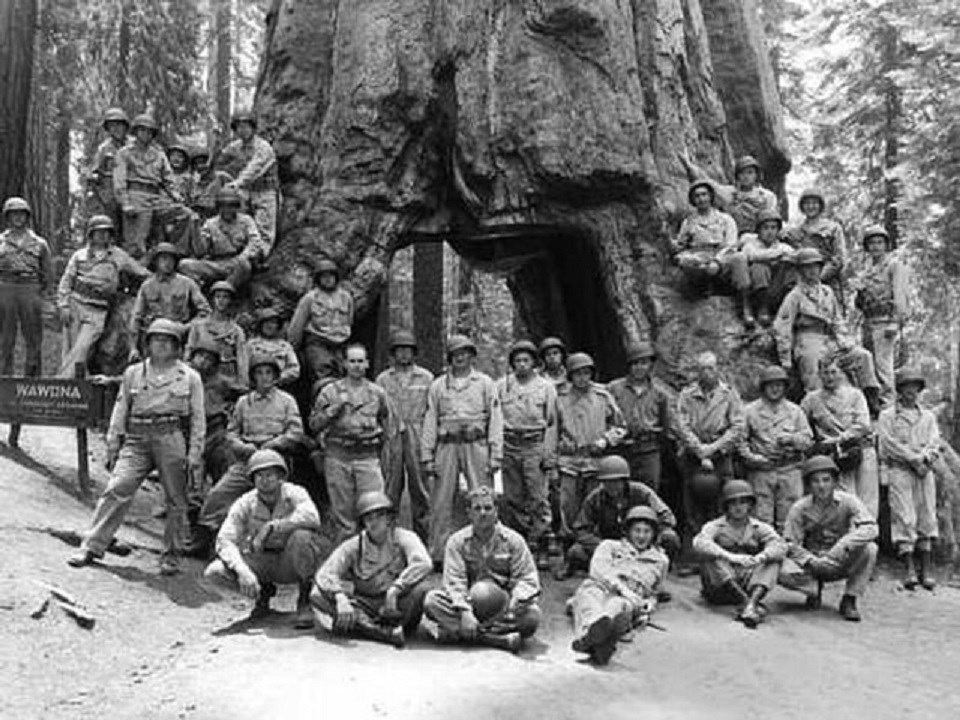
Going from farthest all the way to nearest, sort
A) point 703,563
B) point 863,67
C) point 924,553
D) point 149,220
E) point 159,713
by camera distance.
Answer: point 863,67, point 149,220, point 924,553, point 703,563, point 159,713

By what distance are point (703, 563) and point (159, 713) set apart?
16.6ft

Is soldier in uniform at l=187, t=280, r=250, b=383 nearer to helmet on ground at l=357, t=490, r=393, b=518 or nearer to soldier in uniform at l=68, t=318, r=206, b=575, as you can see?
soldier in uniform at l=68, t=318, r=206, b=575

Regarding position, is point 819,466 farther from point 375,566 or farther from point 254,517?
point 254,517

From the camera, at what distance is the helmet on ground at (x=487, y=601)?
298 inches

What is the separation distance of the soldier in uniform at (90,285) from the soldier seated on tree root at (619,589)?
6064 millimetres

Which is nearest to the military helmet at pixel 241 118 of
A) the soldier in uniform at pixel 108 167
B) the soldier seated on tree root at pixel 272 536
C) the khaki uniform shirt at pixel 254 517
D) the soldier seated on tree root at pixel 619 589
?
the soldier in uniform at pixel 108 167

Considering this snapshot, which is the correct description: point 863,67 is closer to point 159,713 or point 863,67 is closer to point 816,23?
point 816,23

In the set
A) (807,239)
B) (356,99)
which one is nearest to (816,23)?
(807,239)

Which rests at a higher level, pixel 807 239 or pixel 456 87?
pixel 456 87

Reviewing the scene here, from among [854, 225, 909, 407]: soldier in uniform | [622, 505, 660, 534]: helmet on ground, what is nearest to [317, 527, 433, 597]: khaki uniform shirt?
[622, 505, 660, 534]: helmet on ground

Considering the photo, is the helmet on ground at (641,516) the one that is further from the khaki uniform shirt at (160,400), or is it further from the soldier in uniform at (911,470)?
the khaki uniform shirt at (160,400)

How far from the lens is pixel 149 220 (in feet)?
39.5

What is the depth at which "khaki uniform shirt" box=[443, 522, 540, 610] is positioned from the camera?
7727 mm

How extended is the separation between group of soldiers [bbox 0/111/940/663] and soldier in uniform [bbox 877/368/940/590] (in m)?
0.02
